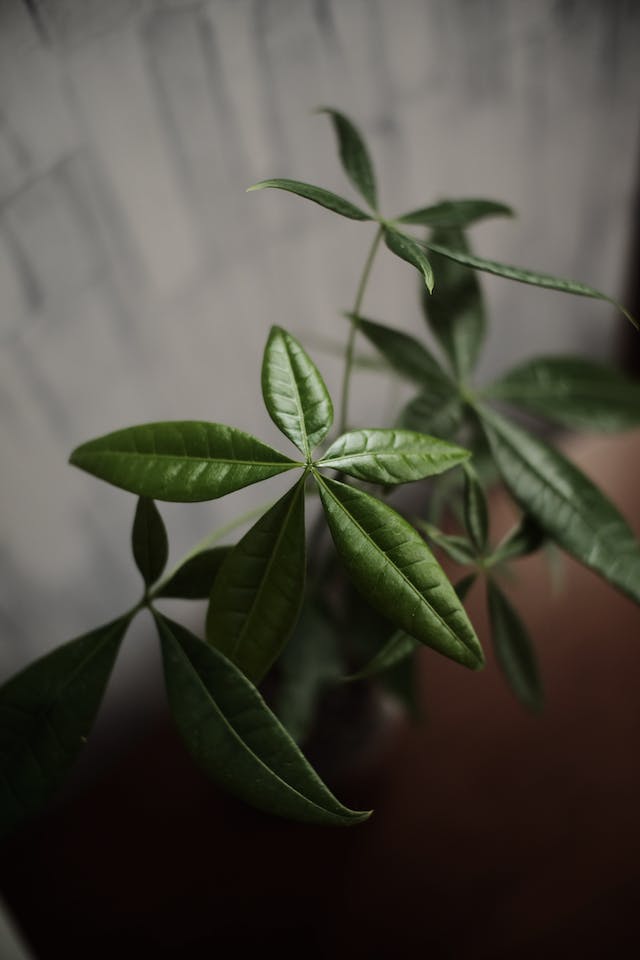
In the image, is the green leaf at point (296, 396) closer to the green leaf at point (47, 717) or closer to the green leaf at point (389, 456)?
the green leaf at point (389, 456)

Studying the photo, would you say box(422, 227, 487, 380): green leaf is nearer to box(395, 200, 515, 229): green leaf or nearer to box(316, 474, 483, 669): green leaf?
box(395, 200, 515, 229): green leaf

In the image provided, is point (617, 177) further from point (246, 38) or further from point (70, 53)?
point (70, 53)

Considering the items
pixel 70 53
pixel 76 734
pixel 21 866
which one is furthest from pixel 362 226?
pixel 21 866

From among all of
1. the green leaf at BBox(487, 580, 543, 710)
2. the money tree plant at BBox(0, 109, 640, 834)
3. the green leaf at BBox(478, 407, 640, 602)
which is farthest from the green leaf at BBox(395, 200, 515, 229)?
the green leaf at BBox(487, 580, 543, 710)

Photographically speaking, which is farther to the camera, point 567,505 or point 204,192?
point 204,192

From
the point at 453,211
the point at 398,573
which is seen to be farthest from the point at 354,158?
the point at 398,573

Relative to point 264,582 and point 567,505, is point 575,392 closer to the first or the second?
point 567,505
